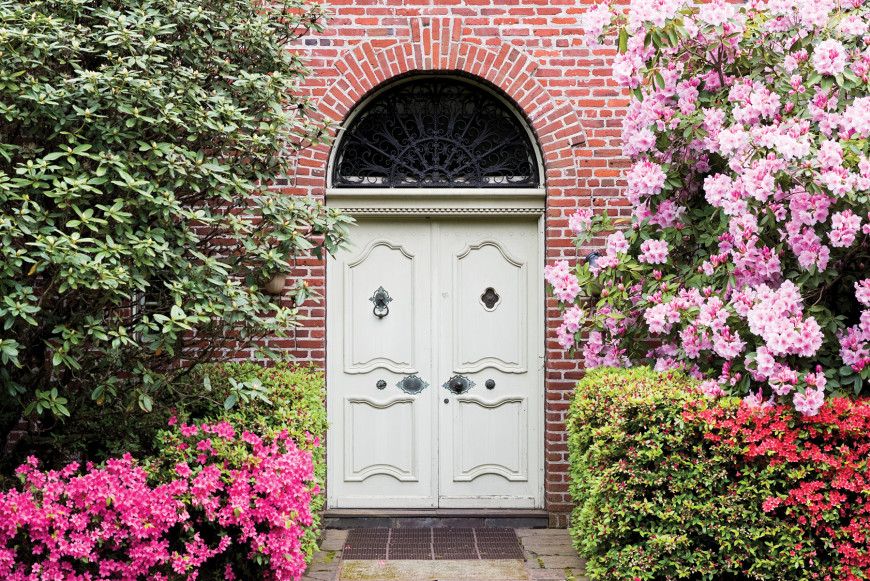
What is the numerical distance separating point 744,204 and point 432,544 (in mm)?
3233

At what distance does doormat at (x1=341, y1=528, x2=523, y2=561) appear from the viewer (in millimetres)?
5254

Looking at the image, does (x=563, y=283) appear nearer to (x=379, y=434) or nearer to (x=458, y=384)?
(x=458, y=384)

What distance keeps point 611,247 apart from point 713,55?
4.46 feet

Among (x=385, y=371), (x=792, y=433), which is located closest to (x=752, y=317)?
(x=792, y=433)

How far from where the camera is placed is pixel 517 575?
4.88 metres

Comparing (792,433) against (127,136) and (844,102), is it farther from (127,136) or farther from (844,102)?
(127,136)

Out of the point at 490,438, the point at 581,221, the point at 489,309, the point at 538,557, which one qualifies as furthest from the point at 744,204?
the point at 490,438

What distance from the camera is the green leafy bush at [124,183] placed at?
3.71 m

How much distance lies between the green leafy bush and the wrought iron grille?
1.35 m

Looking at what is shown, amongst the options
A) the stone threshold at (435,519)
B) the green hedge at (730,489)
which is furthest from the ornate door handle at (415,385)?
the green hedge at (730,489)

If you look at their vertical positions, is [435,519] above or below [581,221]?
below

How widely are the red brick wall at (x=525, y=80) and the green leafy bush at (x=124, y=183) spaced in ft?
3.84

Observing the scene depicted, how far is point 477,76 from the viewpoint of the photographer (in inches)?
231

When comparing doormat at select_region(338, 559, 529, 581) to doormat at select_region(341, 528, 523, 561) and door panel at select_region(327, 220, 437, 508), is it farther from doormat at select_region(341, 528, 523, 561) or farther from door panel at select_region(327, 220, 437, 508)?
door panel at select_region(327, 220, 437, 508)
